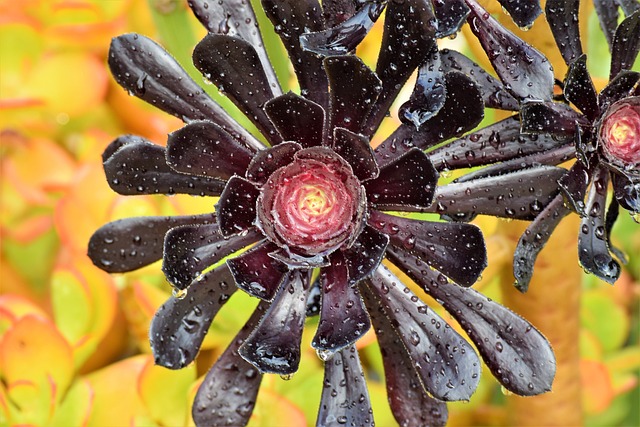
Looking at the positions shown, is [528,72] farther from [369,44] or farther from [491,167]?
[369,44]

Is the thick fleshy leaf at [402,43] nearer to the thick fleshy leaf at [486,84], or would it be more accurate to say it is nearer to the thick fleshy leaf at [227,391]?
the thick fleshy leaf at [486,84]

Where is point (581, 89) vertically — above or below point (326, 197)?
above

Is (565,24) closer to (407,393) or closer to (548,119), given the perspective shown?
(548,119)

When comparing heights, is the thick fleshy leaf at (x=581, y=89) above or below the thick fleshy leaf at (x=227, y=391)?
above

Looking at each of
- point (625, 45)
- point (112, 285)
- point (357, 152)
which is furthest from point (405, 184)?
point (112, 285)

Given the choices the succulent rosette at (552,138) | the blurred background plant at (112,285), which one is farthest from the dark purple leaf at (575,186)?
the blurred background plant at (112,285)

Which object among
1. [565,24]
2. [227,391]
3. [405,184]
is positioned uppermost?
[565,24]

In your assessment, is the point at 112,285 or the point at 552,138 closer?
the point at 552,138
